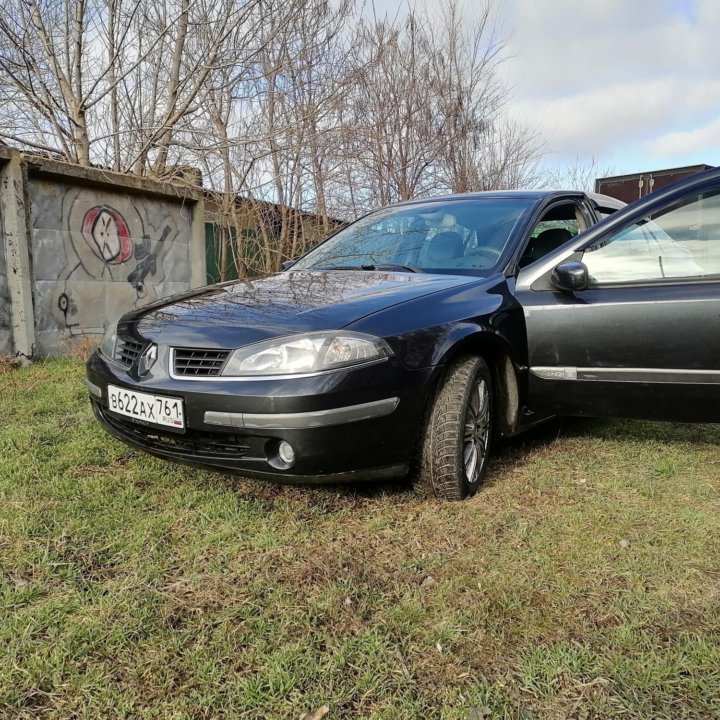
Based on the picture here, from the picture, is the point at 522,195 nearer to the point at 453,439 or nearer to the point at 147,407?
the point at 453,439

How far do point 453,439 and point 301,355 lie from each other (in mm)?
740

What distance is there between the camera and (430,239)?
3371mm

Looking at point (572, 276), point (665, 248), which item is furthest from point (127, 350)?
point (665, 248)

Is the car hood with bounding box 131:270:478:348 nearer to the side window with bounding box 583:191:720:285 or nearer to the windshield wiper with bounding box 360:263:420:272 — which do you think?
the windshield wiper with bounding box 360:263:420:272

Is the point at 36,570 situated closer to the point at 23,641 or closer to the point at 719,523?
the point at 23,641

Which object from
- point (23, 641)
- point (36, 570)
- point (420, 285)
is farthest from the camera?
point (420, 285)

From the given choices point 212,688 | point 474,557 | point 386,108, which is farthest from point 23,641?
point 386,108

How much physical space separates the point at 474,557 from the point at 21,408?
3.02 m

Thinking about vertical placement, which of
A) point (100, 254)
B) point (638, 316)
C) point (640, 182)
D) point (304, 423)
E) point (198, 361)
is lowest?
point (304, 423)

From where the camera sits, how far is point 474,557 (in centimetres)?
211

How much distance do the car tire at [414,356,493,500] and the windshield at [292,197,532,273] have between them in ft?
2.28

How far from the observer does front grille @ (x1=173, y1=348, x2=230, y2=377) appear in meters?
2.21

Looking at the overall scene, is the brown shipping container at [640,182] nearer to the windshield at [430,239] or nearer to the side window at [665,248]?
the windshield at [430,239]

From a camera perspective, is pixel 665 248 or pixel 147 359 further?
pixel 665 248
